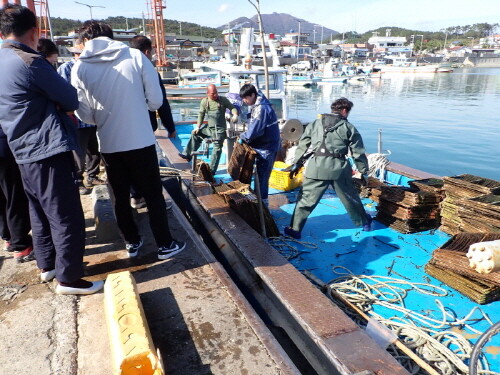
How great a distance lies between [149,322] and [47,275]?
96 cm

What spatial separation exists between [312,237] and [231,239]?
5.74 ft

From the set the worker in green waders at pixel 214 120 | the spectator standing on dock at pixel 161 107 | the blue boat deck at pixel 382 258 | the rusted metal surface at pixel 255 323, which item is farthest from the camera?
the worker in green waders at pixel 214 120

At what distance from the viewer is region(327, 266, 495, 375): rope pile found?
8.73 ft

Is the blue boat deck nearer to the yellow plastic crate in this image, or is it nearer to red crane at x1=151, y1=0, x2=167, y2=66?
the yellow plastic crate

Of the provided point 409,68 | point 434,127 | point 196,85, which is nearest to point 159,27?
point 196,85

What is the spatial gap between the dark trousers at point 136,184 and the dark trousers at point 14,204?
26.3 inches

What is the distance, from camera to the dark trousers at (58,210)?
2188 mm

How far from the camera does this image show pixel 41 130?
2.13 metres

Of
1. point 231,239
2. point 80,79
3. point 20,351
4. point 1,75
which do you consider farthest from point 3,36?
point 231,239

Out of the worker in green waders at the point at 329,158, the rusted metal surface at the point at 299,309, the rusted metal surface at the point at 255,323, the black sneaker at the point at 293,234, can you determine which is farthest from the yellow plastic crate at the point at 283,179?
the rusted metal surface at the point at 255,323

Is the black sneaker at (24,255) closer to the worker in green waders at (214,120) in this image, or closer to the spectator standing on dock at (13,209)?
the spectator standing on dock at (13,209)

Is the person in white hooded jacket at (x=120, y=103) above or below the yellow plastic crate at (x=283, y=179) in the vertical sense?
above

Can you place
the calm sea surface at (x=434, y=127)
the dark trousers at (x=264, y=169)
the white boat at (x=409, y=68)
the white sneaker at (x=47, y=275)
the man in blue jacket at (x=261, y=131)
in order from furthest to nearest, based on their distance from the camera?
1. the white boat at (x=409, y=68)
2. the calm sea surface at (x=434, y=127)
3. the dark trousers at (x=264, y=169)
4. the man in blue jacket at (x=261, y=131)
5. the white sneaker at (x=47, y=275)

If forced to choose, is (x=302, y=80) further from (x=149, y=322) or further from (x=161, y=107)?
(x=149, y=322)
